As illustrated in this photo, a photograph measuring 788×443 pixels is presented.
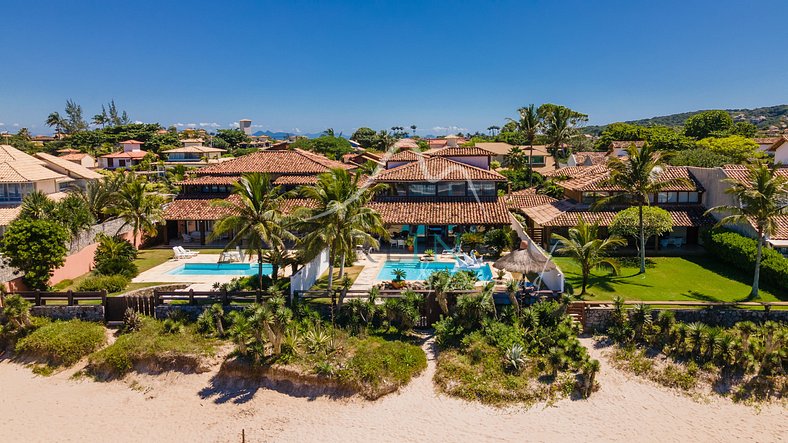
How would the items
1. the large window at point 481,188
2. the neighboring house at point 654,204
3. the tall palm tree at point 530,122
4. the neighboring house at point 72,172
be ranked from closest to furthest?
1. the neighboring house at point 654,204
2. the large window at point 481,188
3. the neighboring house at point 72,172
4. the tall palm tree at point 530,122

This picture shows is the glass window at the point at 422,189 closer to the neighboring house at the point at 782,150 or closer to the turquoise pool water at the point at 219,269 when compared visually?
the turquoise pool water at the point at 219,269

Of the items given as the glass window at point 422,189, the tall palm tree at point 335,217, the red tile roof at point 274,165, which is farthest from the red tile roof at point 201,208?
the tall palm tree at point 335,217

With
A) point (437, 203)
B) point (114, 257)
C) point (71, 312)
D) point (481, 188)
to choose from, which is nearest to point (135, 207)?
point (114, 257)

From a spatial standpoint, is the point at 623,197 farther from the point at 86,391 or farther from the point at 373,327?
the point at 86,391

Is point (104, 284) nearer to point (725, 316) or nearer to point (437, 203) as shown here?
point (437, 203)

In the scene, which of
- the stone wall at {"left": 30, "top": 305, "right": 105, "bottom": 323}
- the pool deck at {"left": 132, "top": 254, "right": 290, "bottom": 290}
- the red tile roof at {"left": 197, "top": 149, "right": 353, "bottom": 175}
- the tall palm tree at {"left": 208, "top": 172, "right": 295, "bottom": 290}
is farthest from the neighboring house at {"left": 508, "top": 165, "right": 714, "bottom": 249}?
the stone wall at {"left": 30, "top": 305, "right": 105, "bottom": 323}

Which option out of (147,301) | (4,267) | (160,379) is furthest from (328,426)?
(4,267)
